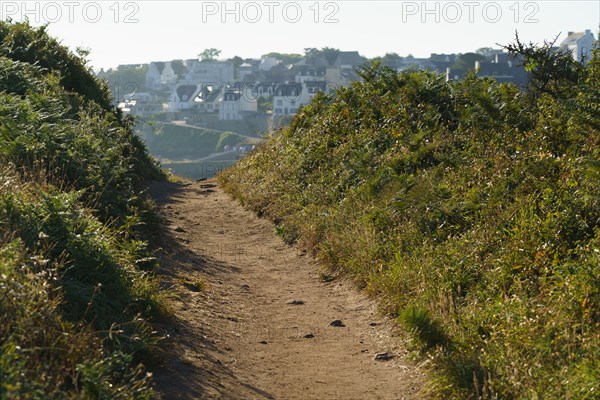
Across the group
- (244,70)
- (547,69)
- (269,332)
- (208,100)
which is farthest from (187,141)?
(269,332)

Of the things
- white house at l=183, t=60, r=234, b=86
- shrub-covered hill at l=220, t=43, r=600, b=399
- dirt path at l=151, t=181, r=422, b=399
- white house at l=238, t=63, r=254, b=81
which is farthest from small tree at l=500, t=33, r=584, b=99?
white house at l=238, t=63, r=254, b=81

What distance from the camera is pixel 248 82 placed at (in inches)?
3895

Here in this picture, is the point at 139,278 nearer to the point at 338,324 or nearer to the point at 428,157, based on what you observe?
the point at 338,324

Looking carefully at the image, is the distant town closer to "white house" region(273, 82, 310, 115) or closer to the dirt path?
"white house" region(273, 82, 310, 115)

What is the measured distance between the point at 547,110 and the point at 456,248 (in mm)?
3295

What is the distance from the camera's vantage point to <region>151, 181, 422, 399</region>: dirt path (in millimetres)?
8070

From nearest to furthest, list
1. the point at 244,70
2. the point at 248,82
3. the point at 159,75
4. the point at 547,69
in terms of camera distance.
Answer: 1. the point at 547,69
2. the point at 248,82
3. the point at 244,70
4. the point at 159,75

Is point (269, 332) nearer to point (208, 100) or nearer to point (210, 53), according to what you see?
point (208, 100)

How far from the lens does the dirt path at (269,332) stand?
807cm

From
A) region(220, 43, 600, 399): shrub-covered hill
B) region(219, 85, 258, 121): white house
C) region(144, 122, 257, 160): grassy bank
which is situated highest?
region(220, 43, 600, 399): shrub-covered hill

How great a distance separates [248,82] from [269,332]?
295 ft

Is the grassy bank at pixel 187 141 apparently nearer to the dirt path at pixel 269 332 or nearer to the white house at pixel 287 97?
the white house at pixel 287 97

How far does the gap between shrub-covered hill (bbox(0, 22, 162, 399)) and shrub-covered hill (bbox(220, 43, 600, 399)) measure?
255 centimetres

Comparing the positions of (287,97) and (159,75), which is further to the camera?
(159,75)
